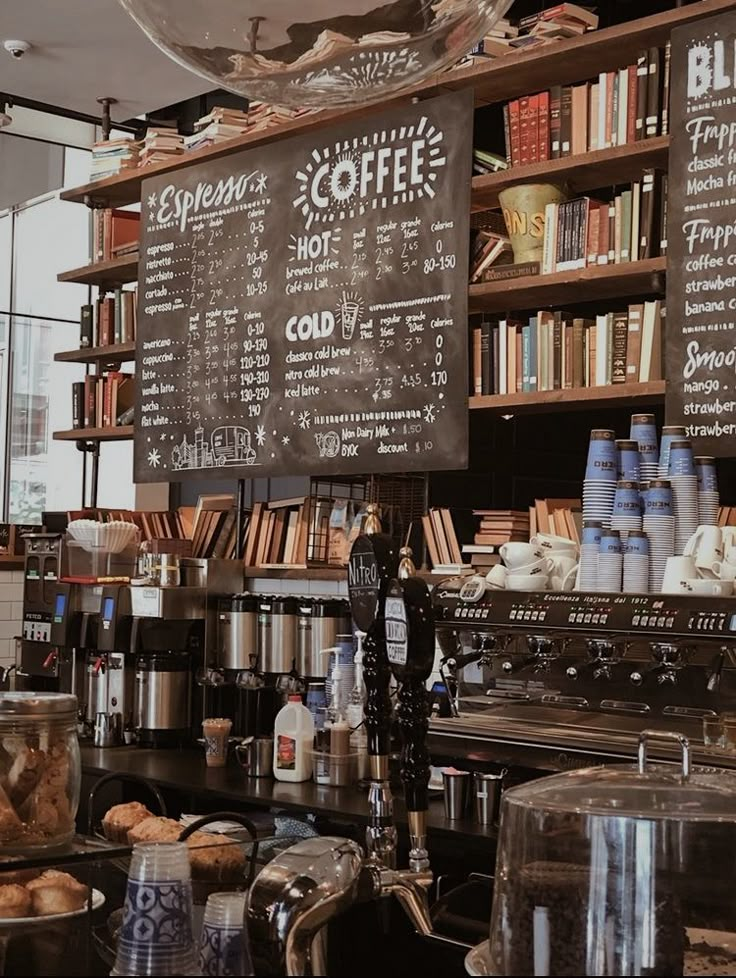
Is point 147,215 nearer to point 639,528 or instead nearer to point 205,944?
point 639,528

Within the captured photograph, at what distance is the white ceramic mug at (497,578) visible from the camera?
3.72 meters

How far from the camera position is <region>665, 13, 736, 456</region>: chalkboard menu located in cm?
353

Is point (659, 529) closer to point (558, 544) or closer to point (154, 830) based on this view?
point (558, 544)

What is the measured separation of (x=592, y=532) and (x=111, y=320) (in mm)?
2820

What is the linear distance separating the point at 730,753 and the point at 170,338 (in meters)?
2.90

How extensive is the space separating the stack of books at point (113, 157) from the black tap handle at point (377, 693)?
173 inches

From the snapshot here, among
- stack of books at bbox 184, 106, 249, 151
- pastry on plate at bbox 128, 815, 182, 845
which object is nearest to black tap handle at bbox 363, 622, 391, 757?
pastry on plate at bbox 128, 815, 182, 845

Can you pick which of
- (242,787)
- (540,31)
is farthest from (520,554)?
(540,31)

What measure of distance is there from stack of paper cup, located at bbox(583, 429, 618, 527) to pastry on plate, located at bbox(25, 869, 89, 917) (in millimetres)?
2257

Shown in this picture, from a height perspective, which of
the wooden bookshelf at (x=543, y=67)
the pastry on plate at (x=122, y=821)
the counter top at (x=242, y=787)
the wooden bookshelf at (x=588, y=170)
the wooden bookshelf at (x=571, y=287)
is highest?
the wooden bookshelf at (x=543, y=67)

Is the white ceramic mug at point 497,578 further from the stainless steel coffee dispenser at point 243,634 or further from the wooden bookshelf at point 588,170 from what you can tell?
the stainless steel coffee dispenser at point 243,634

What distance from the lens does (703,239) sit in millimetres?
3598

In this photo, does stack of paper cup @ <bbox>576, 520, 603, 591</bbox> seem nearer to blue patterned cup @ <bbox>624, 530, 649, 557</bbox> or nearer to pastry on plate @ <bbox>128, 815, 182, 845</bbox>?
blue patterned cup @ <bbox>624, 530, 649, 557</bbox>

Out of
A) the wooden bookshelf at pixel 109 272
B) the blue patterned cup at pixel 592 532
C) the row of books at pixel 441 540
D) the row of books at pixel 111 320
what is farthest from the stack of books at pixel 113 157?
the blue patterned cup at pixel 592 532
